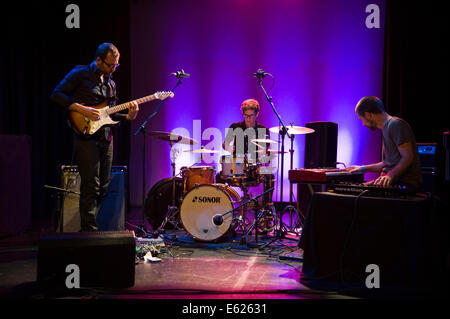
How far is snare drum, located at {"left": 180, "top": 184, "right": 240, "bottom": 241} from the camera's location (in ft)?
14.6

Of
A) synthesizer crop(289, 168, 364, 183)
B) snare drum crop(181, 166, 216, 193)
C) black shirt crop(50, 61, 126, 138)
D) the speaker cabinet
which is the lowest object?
snare drum crop(181, 166, 216, 193)

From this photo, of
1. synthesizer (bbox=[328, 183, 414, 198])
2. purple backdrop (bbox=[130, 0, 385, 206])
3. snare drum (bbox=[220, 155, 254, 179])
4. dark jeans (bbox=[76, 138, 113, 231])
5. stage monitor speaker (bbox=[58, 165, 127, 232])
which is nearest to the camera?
synthesizer (bbox=[328, 183, 414, 198])

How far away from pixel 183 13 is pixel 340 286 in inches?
237

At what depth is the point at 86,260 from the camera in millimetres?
2662

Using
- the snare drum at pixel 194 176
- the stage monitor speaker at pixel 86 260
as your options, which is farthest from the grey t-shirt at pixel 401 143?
the snare drum at pixel 194 176

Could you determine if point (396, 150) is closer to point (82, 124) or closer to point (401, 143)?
point (401, 143)

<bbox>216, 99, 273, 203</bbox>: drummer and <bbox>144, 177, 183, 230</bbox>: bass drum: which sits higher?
<bbox>216, 99, 273, 203</bbox>: drummer

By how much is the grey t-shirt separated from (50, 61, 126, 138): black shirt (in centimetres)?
268

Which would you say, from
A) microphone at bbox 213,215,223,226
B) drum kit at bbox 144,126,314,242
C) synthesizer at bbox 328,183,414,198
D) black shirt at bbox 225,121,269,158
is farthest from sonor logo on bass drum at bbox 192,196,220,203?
synthesizer at bbox 328,183,414,198

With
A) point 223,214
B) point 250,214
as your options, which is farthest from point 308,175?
point 250,214

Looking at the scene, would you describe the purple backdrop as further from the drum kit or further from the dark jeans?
the dark jeans

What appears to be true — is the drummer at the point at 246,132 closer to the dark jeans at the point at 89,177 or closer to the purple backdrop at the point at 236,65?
the purple backdrop at the point at 236,65

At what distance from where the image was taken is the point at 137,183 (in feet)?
23.7

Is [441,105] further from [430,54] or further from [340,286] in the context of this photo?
[340,286]
